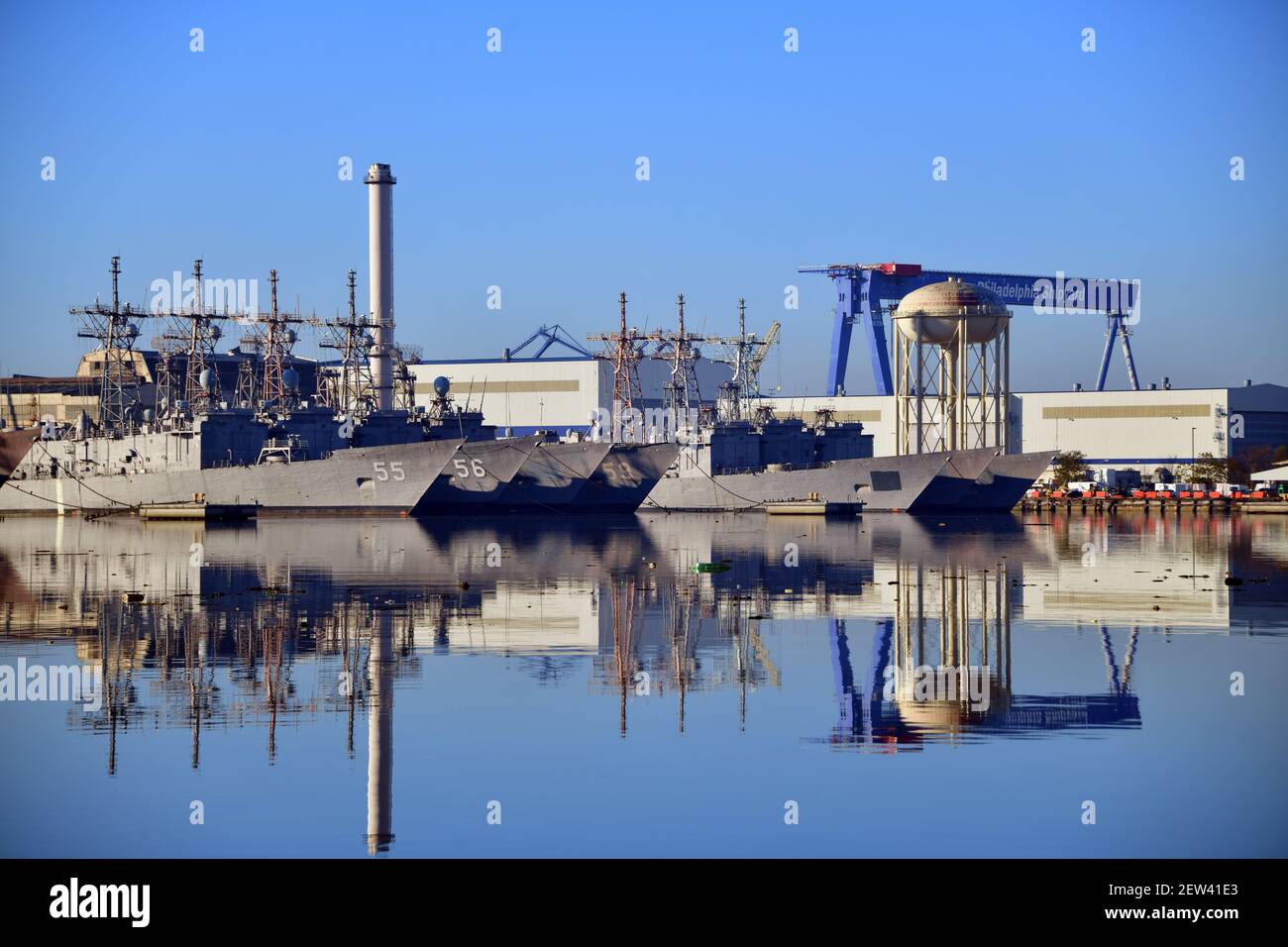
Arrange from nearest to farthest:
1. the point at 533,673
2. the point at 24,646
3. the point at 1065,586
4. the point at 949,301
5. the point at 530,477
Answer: the point at 533,673 → the point at 24,646 → the point at 1065,586 → the point at 530,477 → the point at 949,301

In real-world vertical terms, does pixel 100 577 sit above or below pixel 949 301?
below

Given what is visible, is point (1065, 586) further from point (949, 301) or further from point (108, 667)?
point (949, 301)

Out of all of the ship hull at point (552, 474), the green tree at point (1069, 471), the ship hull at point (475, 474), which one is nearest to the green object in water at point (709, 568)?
the ship hull at point (475, 474)

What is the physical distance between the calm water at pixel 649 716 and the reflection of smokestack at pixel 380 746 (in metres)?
0.04

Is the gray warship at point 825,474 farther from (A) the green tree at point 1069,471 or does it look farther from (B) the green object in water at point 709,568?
(B) the green object in water at point 709,568

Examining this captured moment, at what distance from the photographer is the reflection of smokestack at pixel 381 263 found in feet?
253

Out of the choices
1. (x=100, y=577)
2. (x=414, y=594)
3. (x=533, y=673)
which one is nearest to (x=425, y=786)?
(x=533, y=673)

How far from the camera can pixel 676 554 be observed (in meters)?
38.2

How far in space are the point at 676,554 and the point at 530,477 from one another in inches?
1260

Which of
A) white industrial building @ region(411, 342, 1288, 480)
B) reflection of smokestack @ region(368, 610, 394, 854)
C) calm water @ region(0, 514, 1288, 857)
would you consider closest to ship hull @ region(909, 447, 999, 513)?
white industrial building @ region(411, 342, 1288, 480)

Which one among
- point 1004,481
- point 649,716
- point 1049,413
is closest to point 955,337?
point 1004,481

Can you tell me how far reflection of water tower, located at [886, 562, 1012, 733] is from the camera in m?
14.8

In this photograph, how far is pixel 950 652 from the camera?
18.8 m

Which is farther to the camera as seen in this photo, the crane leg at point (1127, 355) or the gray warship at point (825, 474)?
the crane leg at point (1127, 355)
